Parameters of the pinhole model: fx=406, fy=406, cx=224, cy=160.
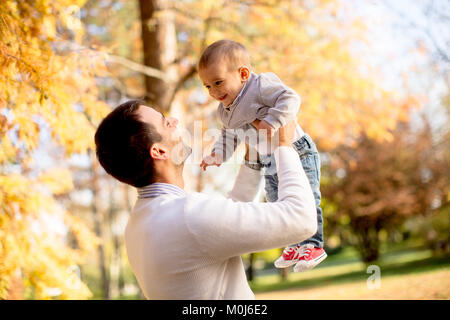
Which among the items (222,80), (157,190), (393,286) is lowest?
(393,286)

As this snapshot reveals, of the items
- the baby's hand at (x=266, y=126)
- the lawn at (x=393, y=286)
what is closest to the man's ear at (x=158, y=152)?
the baby's hand at (x=266, y=126)

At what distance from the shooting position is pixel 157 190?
1304 mm

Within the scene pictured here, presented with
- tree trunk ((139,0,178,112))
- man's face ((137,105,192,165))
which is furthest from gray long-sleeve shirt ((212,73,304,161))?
tree trunk ((139,0,178,112))

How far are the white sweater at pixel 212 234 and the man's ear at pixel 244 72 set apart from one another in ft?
1.33

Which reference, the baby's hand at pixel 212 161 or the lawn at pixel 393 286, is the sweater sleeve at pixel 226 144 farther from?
the lawn at pixel 393 286

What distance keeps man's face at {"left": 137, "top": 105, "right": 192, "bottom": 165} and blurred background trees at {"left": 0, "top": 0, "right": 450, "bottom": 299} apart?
114 cm

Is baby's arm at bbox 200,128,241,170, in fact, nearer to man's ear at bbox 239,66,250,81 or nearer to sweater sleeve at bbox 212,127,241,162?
sweater sleeve at bbox 212,127,241,162

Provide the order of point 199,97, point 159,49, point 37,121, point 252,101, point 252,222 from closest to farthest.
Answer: point 252,222, point 252,101, point 37,121, point 159,49, point 199,97

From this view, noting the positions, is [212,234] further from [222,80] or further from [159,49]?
[159,49]

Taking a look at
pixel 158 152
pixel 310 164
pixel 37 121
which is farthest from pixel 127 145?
pixel 37 121

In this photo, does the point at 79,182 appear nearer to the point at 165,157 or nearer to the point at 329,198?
the point at 329,198

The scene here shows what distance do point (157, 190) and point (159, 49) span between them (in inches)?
133

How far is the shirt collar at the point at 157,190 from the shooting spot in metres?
1.30

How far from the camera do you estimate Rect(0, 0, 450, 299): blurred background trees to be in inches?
101
